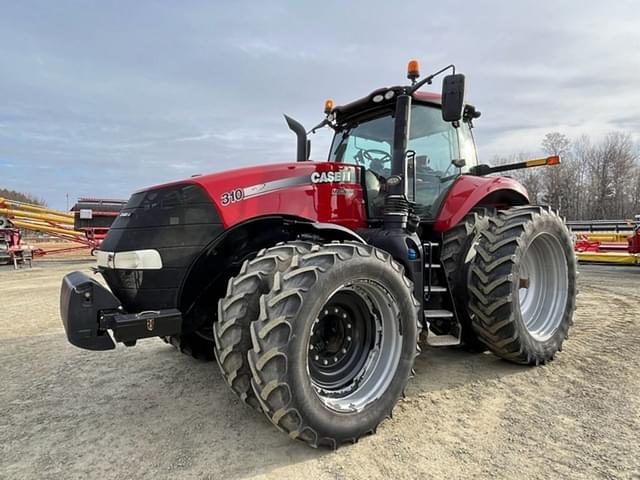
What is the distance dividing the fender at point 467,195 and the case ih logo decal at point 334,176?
97 centimetres

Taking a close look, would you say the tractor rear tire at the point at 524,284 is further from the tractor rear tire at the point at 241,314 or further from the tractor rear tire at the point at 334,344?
the tractor rear tire at the point at 241,314

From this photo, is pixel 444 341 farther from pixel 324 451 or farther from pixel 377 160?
pixel 377 160

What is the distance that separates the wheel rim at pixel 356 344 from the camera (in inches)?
108

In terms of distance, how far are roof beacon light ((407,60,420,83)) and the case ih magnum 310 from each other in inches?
0.6

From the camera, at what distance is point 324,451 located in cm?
246

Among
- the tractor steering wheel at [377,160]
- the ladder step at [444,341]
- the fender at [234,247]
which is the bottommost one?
the ladder step at [444,341]

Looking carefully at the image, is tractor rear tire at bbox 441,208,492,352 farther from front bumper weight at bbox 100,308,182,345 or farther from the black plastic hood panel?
front bumper weight at bbox 100,308,182,345

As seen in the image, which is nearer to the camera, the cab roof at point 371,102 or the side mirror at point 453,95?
the side mirror at point 453,95

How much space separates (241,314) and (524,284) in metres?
2.76

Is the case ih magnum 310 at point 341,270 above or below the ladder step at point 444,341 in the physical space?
above

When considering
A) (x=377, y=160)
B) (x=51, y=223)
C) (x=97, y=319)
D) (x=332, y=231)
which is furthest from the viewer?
(x=51, y=223)

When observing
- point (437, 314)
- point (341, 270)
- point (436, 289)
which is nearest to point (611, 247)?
point (436, 289)

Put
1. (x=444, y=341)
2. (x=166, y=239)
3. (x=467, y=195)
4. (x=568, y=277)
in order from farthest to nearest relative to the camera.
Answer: (x=568, y=277)
(x=467, y=195)
(x=444, y=341)
(x=166, y=239)

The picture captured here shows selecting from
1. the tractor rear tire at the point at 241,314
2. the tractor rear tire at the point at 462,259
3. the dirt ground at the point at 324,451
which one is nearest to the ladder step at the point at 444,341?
the tractor rear tire at the point at 462,259
